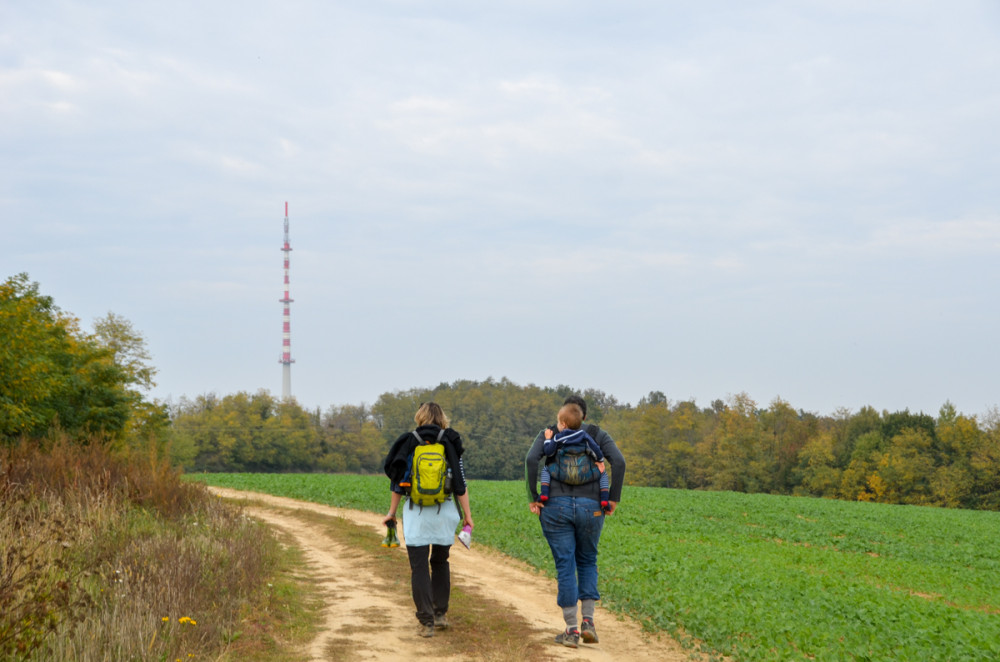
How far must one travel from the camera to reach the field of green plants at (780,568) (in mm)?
9609

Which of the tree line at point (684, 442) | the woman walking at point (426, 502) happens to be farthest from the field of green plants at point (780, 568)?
the tree line at point (684, 442)

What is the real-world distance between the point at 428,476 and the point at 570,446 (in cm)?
144

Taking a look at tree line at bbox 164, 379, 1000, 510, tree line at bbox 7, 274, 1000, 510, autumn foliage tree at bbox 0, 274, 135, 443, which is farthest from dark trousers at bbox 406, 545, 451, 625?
tree line at bbox 164, 379, 1000, 510

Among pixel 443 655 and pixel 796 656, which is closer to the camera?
pixel 443 655

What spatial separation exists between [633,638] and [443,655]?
105 inches

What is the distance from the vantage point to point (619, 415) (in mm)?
120812

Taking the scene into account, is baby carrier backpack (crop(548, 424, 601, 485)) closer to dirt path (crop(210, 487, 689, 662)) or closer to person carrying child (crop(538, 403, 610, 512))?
person carrying child (crop(538, 403, 610, 512))

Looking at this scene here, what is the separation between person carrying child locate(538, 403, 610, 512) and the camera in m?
8.07

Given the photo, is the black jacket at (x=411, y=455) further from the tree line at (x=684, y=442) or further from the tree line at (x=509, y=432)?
the tree line at (x=684, y=442)

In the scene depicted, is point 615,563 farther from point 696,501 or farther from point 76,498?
point 696,501

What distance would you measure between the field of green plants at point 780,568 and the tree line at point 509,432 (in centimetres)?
824

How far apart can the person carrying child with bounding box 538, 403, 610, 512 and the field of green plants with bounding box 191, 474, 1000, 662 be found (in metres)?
2.49

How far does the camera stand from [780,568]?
17.4 meters

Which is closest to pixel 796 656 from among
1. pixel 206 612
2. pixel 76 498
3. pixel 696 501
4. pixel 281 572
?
pixel 206 612
